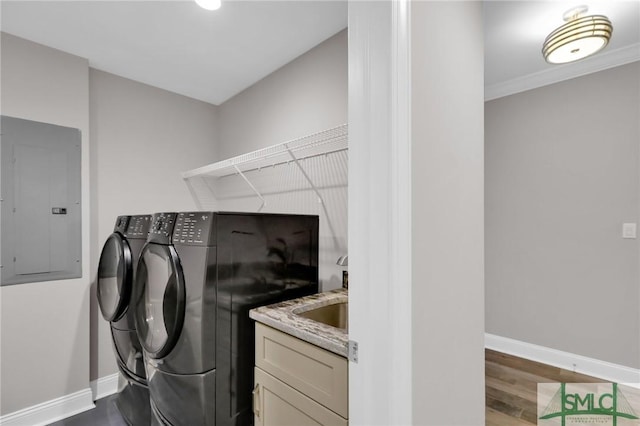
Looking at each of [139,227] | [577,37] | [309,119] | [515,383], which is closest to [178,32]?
[309,119]

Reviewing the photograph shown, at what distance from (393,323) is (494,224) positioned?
9.07ft

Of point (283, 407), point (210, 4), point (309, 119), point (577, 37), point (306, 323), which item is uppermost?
point (210, 4)

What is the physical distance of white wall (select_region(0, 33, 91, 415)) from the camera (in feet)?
6.25

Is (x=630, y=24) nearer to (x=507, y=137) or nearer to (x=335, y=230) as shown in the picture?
(x=507, y=137)

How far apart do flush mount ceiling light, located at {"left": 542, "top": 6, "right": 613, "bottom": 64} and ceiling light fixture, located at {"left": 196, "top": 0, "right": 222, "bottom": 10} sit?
77.4 inches

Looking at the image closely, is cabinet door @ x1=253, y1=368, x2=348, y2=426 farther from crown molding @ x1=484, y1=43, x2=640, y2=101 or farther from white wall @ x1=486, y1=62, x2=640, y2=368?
crown molding @ x1=484, y1=43, x2=640, y2=101

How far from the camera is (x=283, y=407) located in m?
1.17

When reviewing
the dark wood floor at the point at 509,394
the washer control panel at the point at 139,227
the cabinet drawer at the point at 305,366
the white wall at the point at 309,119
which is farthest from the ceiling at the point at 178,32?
the dark wood floor at the point at 509,394

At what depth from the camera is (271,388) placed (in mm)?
1225

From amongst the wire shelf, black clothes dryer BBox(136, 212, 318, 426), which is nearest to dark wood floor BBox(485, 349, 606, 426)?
black clothes dryer BBox(136, 212, 318, 426)

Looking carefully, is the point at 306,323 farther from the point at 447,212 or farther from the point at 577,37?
the point at 577,37

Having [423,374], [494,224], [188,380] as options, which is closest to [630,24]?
[494,224]

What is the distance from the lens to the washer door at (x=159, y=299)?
4.32 feet

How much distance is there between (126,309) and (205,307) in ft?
3.08
